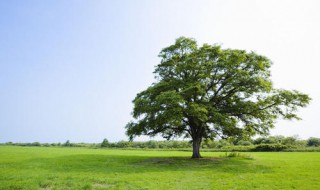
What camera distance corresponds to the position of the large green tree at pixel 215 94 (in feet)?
87.6

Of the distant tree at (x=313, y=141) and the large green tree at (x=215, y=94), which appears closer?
the large green tree at (x=215, y=94)

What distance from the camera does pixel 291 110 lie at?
2773 centimetres

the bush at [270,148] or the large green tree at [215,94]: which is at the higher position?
the large green tree at [215,94]

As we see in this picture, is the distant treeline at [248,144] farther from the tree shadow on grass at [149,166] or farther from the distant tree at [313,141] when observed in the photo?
the tree shadow on grass at [149,166]

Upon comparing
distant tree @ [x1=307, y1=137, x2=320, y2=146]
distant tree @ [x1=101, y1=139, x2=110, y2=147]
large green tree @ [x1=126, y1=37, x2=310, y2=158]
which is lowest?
distant tree @ [x1=101, y1=139, x2=110, y2=147]

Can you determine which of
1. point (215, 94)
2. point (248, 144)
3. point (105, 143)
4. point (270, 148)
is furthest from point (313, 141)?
point (105, 143)

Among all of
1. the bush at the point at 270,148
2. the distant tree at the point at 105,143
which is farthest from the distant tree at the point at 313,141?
the distant tree at the point at 105,143

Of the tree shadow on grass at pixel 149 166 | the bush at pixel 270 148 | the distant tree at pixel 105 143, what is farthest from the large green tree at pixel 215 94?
the distant tree at pixel 105 143

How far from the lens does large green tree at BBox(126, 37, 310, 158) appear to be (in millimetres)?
26703

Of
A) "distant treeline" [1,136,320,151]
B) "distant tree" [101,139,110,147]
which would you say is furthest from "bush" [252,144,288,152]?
"distant tree" [101,139,110,147]

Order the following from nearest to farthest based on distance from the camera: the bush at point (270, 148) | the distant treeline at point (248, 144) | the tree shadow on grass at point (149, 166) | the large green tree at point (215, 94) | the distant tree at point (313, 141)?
1. the tree shadow on grass at point (149, 166)
2. the large green tree at point (215, 94)
3. the bush at point (270, 148)
4. the distant treeline at point (248, 144)
5. the distant tree at point (313, 141)

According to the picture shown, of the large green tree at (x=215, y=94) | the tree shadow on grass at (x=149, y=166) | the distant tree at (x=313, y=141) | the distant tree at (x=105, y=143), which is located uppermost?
the large green tree at (x=215, y=94)

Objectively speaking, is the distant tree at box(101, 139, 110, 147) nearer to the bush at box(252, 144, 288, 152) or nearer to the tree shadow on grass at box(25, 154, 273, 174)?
the bush at box(252, 144, 288, 152)

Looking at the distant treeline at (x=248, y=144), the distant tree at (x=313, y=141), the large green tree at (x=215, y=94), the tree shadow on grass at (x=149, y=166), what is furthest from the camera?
the distant tree at (x=313, y=141)
